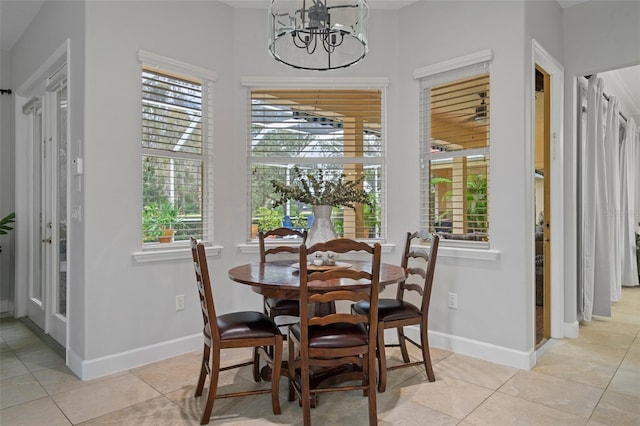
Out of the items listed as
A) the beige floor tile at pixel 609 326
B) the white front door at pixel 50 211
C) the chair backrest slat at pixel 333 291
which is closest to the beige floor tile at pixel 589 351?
the beige floor tile at pixel 609 326

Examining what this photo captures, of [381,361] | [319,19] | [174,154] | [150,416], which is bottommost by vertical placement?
[150,416]

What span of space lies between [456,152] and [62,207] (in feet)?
10.9

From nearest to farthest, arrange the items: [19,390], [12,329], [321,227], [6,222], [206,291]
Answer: [206,291], [19,390], [321,227], [12,329], [6,222]

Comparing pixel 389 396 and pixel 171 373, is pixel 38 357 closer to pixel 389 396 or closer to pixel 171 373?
pixel 171 373

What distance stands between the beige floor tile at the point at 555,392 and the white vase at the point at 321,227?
1.49 meters

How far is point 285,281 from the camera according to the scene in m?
2.34

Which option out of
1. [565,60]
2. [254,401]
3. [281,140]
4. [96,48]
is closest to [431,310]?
[254,401]

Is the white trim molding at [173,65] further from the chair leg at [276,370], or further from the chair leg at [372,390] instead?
the chair leg at [372,390]

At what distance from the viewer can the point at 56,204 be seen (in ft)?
11.7

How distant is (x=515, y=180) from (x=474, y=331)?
1218mm

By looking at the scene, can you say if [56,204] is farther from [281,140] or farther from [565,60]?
[565,60]

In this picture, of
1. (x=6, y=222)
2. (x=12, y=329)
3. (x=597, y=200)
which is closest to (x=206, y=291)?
(x=12, y=329)

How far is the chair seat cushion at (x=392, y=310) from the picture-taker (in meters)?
2.66

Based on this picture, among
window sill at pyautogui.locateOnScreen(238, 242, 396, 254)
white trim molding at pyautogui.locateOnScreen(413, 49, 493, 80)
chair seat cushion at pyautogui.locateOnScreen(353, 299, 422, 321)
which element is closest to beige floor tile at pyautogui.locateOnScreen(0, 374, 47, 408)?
window sill at pyautogui.locateOnScreen(238, 242, 396, 254)
